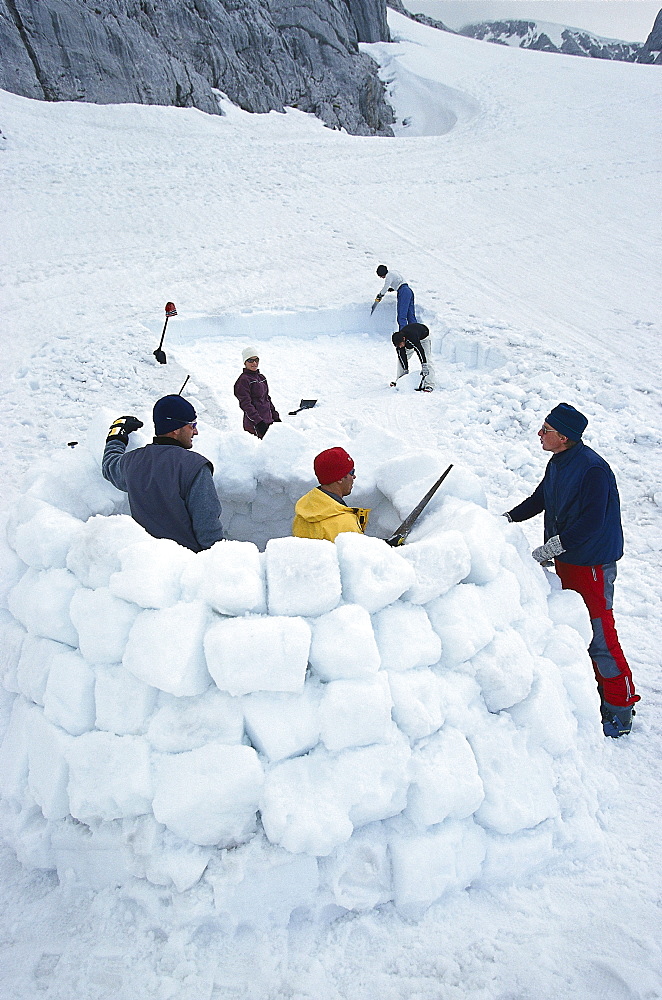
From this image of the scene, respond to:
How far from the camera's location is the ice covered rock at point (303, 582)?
6.12 feet

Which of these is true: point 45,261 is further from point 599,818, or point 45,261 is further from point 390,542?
point 599,818

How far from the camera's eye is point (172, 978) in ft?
5.65

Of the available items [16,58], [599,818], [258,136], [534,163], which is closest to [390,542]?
[599,818]

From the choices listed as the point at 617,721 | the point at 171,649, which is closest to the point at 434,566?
the point at 171,649

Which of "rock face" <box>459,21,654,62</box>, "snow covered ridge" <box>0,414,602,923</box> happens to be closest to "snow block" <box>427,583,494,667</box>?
"snow covered ridge" <box>0,414,602,923</box>

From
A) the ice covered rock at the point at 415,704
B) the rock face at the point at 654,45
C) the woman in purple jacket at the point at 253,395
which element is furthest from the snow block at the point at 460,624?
the rock face at the point at 654,45

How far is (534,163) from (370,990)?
50.7 ft

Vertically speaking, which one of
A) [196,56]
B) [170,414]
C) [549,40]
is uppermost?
[549,40]

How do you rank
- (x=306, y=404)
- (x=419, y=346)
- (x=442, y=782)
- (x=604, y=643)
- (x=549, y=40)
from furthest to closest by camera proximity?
(x=549, y=40) < (x=419, y=346) < (x=306, y=404) < (x=604, y=643) < (x=442, y=782)

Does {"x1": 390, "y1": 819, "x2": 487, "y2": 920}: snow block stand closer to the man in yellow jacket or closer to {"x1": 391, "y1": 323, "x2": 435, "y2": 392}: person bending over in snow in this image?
the man in yellow jacket

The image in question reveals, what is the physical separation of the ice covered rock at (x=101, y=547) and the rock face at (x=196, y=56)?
17.5m

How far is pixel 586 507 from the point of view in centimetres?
263

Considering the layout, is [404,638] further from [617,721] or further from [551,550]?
[617,721]

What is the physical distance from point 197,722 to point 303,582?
0.52 metres
